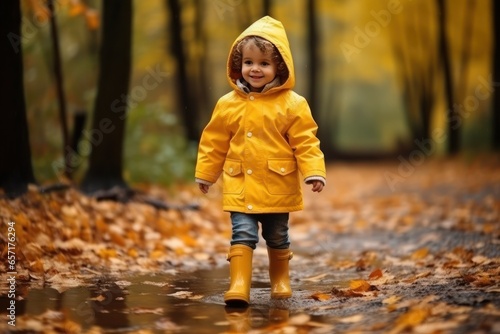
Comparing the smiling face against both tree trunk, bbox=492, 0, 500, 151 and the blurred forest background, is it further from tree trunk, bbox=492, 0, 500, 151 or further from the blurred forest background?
tree trunk, bbox=492, 0, 500, 151

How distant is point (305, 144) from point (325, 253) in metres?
2.90

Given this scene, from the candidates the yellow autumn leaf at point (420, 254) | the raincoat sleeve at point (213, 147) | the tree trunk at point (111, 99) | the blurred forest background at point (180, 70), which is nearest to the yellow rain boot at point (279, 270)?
the raincoat sleeve at point (213, 147)

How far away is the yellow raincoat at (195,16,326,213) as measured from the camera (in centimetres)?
448

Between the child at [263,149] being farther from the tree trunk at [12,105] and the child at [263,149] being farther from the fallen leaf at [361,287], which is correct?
the tree trunk at [12,105]

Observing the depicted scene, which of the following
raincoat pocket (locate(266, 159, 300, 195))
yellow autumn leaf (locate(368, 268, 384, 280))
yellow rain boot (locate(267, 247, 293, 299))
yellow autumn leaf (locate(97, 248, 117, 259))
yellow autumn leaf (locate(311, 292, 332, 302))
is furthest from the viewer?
yellow autumn leaf (locate(97, 248, 117, 259))

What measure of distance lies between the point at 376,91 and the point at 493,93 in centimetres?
2665

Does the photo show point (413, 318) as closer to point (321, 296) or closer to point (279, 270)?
point (321, 296)

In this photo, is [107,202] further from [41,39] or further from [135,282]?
[41,39]

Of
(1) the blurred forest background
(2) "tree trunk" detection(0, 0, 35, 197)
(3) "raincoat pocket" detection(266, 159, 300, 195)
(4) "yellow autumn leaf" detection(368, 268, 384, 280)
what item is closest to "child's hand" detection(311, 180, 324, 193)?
(3) "raincoat pocket" detection(266, 159, 300, 195)

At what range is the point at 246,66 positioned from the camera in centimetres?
459

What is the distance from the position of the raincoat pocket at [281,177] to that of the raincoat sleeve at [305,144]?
8 cm

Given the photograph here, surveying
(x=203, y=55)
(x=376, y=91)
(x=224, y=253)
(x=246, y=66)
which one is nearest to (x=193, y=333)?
(x=246, y=66)

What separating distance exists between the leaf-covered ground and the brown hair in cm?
155

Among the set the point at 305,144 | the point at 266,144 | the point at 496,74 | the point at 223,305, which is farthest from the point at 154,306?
the point at 496,74
